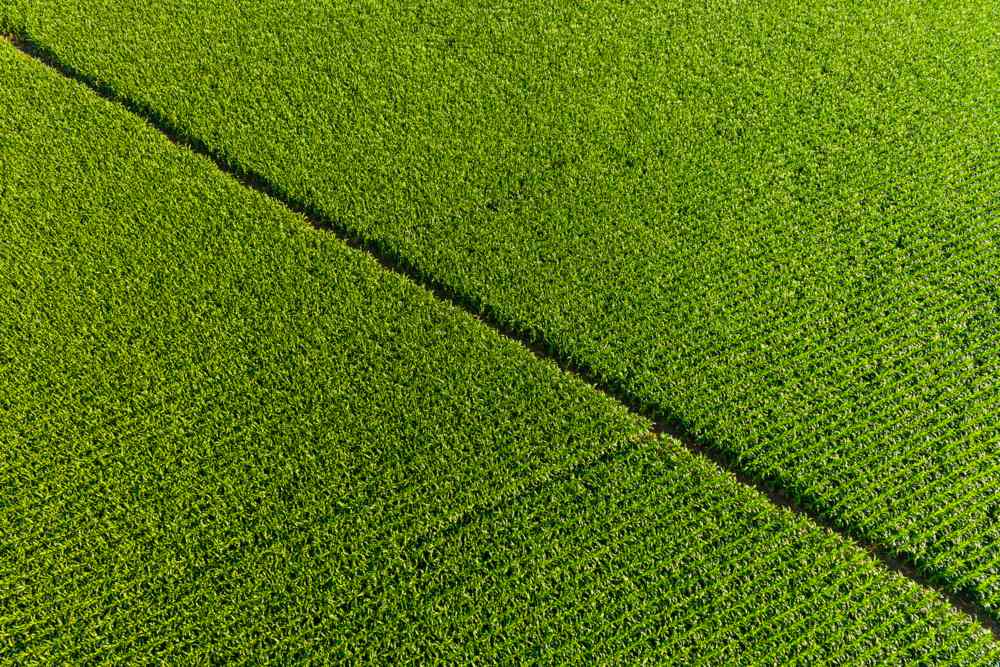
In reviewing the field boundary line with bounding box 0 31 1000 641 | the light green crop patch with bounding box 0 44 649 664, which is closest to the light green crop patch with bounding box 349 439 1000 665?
the field boundary line with bounding box 0 31 1000 641

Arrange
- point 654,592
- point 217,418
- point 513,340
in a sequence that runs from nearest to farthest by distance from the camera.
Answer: point 654,592 → point 217,418 → point 513,340

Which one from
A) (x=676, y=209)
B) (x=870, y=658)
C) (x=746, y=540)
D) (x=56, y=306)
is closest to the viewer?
(x=870, y=658)

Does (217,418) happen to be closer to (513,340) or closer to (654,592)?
(513,340)

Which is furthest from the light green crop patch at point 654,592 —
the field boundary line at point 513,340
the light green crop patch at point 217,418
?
the light green crop patch at point 217,418

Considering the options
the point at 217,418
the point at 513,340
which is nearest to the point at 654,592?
the point at 513,340

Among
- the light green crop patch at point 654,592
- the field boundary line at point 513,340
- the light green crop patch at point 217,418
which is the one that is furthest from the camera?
the field boundary line at point 513,340

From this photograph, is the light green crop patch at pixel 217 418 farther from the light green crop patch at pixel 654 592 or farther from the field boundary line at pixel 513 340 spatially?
the light green crop patch at pixel 654 592

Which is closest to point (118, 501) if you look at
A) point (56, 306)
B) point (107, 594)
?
point (107, 594)

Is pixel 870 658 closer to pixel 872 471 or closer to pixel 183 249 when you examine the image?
pixel 872 471
